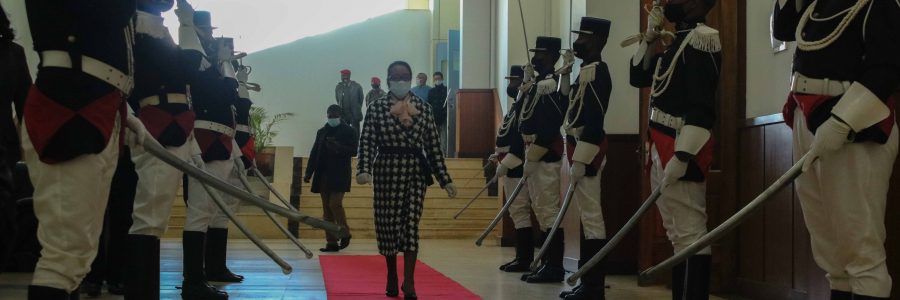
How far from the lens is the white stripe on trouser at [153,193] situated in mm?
4129

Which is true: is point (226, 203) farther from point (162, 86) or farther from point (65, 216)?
point (65, 216)

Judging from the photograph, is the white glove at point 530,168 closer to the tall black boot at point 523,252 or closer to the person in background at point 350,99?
the tall black boot at point 523,252

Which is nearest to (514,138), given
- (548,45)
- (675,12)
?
(548,45)

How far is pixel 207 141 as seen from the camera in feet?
18.0

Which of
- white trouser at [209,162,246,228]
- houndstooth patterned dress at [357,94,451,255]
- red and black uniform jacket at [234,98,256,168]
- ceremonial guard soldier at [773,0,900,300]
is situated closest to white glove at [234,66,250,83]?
red and black uniform jacket at [234,98,256,168]

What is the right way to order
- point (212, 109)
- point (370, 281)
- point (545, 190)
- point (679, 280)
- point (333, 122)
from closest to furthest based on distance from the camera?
point (679, 280)
point (212, 109)
point (370, 281)
point (545, 190)
point (333, 122)

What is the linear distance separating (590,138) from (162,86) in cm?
241

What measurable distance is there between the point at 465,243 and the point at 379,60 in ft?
29.1

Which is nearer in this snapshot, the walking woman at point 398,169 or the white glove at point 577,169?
the walking woman at point 398,169

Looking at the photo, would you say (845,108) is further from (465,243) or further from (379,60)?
(379,60)

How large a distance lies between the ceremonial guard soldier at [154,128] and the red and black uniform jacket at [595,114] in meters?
2.28

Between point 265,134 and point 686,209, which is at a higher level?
point 265,134

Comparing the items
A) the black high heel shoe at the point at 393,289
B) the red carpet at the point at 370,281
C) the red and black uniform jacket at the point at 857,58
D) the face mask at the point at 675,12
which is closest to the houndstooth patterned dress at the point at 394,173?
the black high heel shoe at the point at 393,289

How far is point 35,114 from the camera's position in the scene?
113 inches
